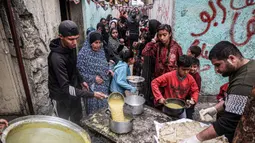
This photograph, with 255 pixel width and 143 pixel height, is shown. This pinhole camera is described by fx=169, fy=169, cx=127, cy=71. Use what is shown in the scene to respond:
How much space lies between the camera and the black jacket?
7.41ft

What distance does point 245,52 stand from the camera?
13.0 feet

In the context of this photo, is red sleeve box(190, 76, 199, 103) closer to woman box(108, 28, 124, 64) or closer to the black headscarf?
the black headscarf

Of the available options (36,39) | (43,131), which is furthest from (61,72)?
(36,39)

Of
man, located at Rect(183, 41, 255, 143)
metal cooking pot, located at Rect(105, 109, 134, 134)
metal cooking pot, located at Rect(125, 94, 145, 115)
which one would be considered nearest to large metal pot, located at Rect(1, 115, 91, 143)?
metal cooking pot, located at Rect(105, 109, 134, 134)

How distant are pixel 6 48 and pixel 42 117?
213cm

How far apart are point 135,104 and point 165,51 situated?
1398 mm

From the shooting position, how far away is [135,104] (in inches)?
85.0

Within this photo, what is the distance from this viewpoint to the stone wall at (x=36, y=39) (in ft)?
9.12

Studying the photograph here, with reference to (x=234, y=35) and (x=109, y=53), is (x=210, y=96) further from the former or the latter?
(x=109, y=53)

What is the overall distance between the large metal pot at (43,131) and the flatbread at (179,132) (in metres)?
0.88

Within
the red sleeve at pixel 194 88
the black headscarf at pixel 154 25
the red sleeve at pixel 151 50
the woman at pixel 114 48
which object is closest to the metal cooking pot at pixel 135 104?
the red sleeve at pixel 194 88

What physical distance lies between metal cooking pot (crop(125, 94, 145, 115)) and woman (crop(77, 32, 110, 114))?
2.95 feet

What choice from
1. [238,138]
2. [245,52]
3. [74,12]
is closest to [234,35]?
[245,52]

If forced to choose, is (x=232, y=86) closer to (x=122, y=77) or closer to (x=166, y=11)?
(x=122, y=77)
